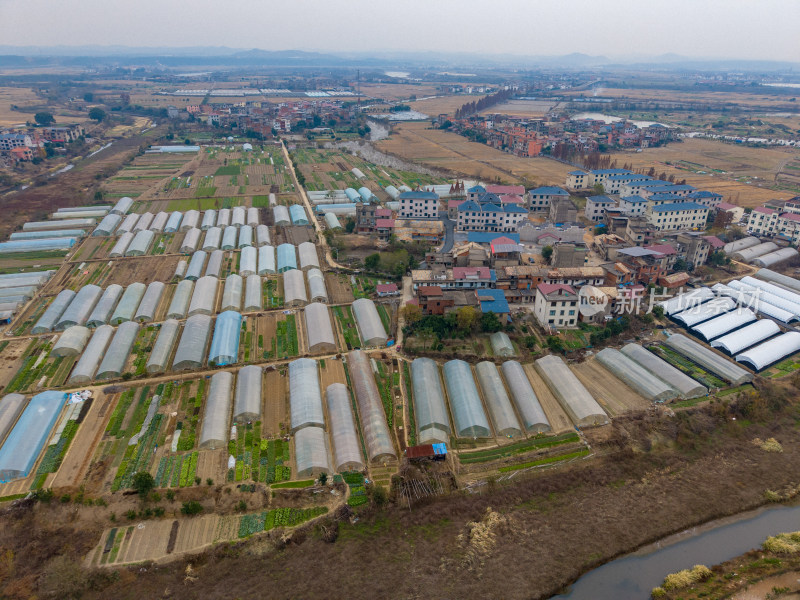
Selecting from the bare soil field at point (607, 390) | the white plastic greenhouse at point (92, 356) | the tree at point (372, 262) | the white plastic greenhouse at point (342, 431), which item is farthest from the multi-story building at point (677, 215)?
the white plastic greenhouse at point (92, 356)

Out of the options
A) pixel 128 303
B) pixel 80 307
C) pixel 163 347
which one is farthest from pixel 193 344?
pixel 80 307

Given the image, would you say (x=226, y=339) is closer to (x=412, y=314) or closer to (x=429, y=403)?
(x=412, y=314)

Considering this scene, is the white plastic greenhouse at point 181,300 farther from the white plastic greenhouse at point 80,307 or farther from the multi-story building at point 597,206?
the multi-story building at point 597,206

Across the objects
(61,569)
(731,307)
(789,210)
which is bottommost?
(61,569)

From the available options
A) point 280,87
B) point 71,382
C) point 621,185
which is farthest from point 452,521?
point 280,87

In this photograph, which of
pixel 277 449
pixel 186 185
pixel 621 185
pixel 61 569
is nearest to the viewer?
pixel 61 569

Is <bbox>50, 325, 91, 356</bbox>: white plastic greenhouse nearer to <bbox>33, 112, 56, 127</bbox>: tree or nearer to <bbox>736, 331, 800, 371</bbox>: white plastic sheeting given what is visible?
<bbox>736, 331, 800, 371</bbox>: white plastic sheeting

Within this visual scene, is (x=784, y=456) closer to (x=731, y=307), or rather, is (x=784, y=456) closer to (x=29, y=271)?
(x=731, y=307)
